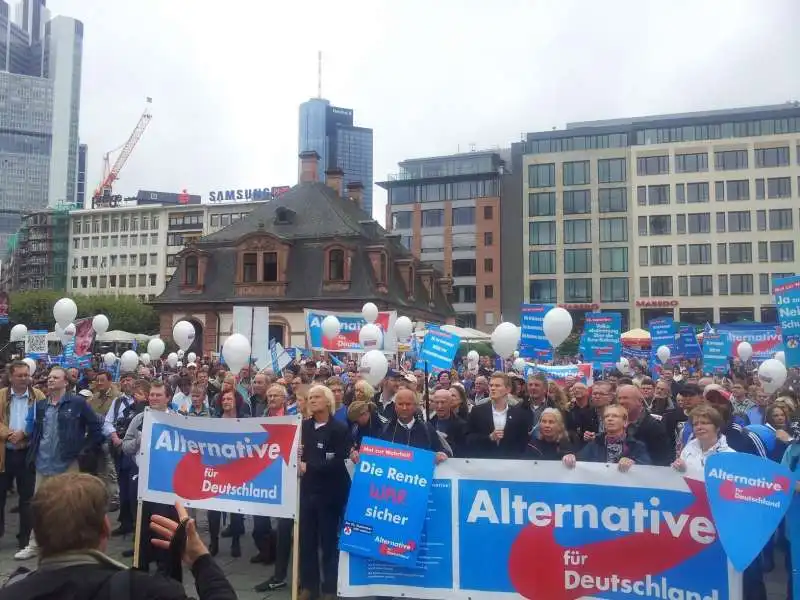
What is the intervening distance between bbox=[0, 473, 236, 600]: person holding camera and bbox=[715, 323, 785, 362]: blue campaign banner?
19474mm

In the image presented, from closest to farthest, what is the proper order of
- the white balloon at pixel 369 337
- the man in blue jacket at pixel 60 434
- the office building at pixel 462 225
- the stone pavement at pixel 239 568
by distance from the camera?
the stone pavement at pixel 239 568 → the man in blue jacket at pixel 60 434 → the white balloon at pixel 369 337 → the office building at pixel 462 225

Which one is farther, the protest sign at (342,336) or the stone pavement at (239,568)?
the protest sign at (342,336)

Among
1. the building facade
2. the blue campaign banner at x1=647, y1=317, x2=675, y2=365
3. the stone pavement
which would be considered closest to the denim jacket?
the stone pavement

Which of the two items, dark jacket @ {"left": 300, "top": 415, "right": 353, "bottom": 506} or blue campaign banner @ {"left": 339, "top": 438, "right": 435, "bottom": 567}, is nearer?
blue campaign banner @ {"left": 339, "top": 438, "right": 435, "bottom": 567}

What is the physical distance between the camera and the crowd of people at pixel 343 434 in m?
6.09

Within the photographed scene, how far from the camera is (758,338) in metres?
19.9

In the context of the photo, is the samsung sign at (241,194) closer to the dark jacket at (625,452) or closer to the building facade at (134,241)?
the building facade at (134,241)

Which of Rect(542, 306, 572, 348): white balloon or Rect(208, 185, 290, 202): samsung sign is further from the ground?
Rect(208, 185, 290, 202): samsung sign

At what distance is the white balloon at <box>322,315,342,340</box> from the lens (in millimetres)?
19562

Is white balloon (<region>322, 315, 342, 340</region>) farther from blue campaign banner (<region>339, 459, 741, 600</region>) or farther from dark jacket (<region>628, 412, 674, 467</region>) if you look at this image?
blue campaign banner (<region>339, 459, 741, 600</region>)

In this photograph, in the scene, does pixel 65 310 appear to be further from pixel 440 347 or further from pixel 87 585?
pixel 87 585

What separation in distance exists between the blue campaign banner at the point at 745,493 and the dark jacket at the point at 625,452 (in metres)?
0.89

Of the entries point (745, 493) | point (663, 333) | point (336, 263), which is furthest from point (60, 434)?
point (336, 263)

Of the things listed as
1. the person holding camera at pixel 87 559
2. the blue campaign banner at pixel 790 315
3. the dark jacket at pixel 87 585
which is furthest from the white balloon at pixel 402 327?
the dark jacket at pixel 87 585
